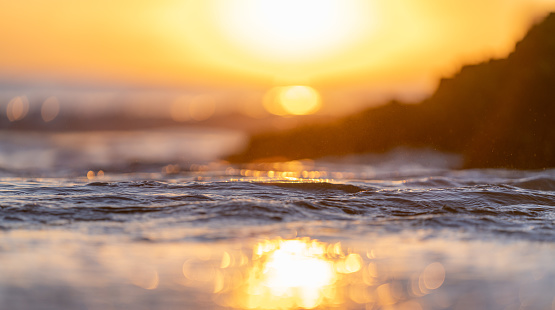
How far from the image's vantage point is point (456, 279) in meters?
3.32

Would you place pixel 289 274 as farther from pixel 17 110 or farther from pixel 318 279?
pixel 17 110

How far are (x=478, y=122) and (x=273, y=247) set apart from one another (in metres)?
11.9

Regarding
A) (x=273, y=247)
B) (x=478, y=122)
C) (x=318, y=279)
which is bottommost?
(x=318, y=279)

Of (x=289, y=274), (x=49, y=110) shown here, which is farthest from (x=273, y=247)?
(x=49, y=110)

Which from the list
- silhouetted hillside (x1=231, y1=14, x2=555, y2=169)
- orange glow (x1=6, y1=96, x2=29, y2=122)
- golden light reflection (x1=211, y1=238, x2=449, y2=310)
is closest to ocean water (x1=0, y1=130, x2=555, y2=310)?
golden light reflection (x1=211, y1=238, x2=449, y2=310)

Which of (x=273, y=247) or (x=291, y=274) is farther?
(x=273, y=247)

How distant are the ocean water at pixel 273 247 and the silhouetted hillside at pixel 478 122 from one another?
674 centimetres

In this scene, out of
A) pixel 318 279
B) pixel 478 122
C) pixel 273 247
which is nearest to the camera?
pixel 318 279

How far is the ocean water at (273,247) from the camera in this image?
3.07m

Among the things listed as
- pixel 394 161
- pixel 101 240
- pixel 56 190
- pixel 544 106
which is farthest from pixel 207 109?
pixel 101 240

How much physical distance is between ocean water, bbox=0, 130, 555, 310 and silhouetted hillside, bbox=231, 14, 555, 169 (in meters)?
6.74

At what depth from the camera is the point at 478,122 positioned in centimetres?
1480

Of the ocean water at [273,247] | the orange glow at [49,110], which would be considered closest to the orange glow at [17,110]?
the orange glow at [49,110]

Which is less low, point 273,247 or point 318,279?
point 273,247
